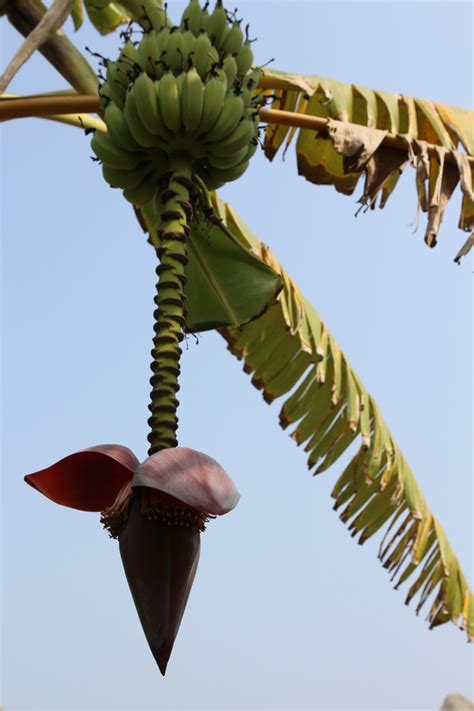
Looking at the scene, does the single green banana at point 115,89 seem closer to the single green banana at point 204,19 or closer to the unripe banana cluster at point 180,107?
the unripe banana cluster at point 180,107

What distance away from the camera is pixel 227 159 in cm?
127

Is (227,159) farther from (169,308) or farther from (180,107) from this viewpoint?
(169,308)

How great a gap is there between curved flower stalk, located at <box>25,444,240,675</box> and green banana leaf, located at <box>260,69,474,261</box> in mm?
1014

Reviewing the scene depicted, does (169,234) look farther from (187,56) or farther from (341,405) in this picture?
(341,405)

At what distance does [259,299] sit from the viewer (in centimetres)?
140

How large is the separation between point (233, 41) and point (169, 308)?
57cm

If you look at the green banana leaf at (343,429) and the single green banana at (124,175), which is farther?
the green banana leaf at (343,429)

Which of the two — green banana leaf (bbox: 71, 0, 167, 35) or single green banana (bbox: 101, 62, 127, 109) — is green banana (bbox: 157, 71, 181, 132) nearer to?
single green banana (bbox: 101, 62, 127, 109)

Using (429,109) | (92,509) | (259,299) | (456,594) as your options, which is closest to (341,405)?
(456,594)

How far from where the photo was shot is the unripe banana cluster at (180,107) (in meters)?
1.20

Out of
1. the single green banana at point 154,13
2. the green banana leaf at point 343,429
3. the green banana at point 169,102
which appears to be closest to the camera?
the green banana at point 169,102

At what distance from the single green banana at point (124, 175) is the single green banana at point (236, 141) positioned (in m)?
0.12

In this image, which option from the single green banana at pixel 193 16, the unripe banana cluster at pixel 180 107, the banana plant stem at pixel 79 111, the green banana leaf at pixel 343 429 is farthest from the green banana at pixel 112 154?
the green banana leaf at pixel 343 429

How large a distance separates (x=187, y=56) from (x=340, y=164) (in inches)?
39.6
